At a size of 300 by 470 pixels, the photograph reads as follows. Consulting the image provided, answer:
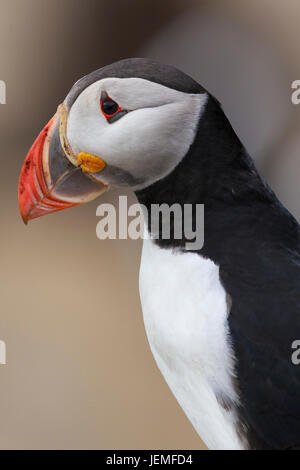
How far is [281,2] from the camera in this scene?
9.79 ft

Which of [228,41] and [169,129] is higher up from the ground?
[228,41]

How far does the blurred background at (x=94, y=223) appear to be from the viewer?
270 cm

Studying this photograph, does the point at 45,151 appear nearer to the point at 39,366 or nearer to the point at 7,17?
the point at 39,366

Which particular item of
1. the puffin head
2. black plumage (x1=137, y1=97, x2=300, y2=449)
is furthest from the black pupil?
black plumage (x1=137, y1=97, x2=300, y2=449)

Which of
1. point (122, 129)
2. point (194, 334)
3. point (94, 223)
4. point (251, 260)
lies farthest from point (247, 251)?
point (94, 223)

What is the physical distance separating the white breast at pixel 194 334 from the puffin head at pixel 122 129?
0.46 feet

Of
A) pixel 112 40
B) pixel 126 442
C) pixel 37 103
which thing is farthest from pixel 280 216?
pixel 37 103

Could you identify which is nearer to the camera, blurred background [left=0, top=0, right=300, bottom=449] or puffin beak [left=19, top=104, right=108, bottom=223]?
puffin beak [left=19, top=104, right=108, bottom=223]

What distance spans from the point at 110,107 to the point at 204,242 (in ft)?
0.81

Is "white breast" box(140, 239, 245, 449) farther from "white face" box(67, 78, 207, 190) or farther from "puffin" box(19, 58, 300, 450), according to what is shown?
"white face" box(67, 78, 207, 190)

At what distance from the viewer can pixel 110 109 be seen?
92cm

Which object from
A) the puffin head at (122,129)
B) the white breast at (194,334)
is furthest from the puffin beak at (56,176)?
the white breast at (194,334)

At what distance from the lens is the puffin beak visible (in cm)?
96

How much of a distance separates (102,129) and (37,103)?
111 inches
